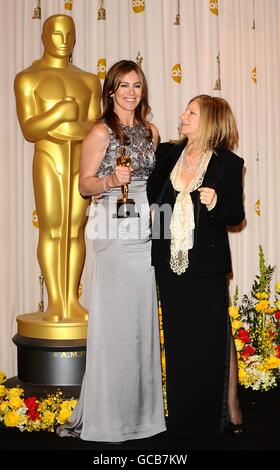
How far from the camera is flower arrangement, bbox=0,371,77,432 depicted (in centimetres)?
301

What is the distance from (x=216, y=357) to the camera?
8.62 ft

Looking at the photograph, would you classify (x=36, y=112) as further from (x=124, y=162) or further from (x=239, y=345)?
(x=239, y=345)

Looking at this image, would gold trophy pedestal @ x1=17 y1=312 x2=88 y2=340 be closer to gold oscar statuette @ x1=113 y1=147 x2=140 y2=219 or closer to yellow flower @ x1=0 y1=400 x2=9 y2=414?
yellow flower @ x1=0 y1=400 x2=9 y2=414

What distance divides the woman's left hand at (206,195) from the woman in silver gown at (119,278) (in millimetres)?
354

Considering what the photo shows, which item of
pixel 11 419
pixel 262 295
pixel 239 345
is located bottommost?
pixel 11 419

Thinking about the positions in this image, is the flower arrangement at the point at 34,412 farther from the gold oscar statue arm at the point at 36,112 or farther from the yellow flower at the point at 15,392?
the gold oscar statue arm at the point at 36,112

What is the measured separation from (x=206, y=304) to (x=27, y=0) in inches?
91.2

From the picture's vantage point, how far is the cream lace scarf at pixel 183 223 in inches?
100

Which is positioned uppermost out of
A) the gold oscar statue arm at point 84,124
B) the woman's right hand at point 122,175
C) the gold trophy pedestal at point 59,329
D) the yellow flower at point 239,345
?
the gold oscar statue arm at point 84,124

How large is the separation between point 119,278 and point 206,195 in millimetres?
543

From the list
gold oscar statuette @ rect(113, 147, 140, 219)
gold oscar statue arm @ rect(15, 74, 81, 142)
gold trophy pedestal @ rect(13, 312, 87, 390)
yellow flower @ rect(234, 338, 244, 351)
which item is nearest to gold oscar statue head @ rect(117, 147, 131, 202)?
gold oscar statuette @ rect(113, 147, 140, 219)

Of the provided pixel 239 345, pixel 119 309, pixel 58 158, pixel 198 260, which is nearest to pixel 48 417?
pixel 119 309

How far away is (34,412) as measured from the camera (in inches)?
119

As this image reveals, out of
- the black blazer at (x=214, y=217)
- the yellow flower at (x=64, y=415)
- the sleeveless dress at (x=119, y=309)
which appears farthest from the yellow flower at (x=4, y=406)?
the black blazer at (x=214, y=217)
